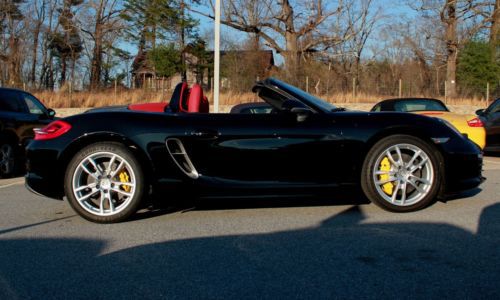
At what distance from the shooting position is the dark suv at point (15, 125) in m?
8.47

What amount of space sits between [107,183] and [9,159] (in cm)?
504

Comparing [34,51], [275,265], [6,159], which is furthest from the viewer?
[34,51]

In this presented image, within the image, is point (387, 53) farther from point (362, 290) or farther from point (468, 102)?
point (362, 290)

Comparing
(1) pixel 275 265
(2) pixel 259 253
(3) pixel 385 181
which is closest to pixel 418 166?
(3) pixel 385 181

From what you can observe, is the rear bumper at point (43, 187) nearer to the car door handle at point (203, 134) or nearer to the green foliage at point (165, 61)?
the car door handle at point (203, 134)

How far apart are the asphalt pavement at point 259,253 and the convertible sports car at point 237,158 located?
0.91 ft

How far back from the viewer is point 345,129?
4574mm

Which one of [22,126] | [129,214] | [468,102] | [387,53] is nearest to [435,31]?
[387,53]

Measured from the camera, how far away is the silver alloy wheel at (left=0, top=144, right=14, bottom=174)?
A: 8.44 metres

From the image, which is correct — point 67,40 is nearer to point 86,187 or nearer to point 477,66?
point 477,66

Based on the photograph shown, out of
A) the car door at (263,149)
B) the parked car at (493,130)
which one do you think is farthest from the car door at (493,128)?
the car door at (263,149)

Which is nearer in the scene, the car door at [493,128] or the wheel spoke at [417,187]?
the wheel spoke at [417,187]

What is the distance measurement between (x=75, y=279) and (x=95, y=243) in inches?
32.3

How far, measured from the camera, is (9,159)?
28.1ft
